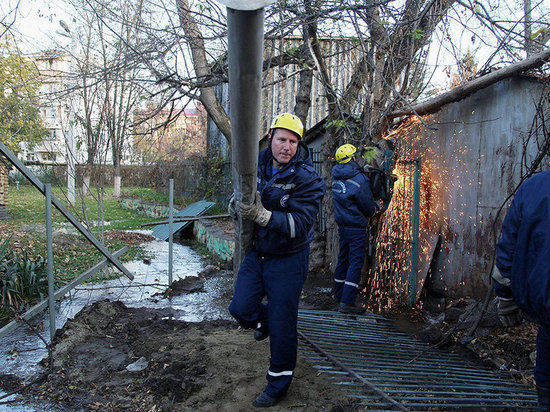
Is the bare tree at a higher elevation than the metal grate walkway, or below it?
higher

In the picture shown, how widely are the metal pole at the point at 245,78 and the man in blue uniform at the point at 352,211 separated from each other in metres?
3.18

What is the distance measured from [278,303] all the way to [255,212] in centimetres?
70

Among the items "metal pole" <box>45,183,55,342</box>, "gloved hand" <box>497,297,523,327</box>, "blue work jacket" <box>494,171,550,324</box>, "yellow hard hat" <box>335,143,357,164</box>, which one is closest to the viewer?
"blue work jacket" <box>494,171,550,324</box>

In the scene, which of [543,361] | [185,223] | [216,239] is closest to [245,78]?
[543,361]

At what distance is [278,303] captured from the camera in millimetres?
3104

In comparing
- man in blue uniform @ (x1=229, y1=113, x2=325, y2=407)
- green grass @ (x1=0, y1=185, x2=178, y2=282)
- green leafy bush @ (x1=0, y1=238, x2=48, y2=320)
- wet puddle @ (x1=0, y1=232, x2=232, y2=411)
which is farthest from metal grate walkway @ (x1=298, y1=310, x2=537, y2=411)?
green grass @ (x1=0, y1=185, x2=178, y2=282)

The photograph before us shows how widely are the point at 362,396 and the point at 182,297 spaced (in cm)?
410

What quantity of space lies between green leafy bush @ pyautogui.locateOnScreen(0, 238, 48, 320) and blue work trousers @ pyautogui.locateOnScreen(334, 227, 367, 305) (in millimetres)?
3725

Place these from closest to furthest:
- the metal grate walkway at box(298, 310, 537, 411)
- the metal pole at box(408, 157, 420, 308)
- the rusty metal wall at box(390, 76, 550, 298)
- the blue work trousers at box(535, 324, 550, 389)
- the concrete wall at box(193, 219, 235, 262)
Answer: the blue work trousers at box(535, 324, 550, 389)
the metal grate walkway at box(298, 310, 537, 411)
the rusty metal wall at box(390, 76, 550, 298)
the metal pole at box(408, 157, 420, 308)
the concrete wall at box(193, 219, 235, 262)

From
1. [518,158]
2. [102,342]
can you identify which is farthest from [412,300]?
[102,342]

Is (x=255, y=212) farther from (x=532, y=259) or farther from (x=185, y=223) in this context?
(x=185, y=223)

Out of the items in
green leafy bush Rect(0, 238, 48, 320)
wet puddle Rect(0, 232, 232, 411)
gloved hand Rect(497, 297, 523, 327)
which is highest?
gloved hand Rect(497, 297, 523, 327)

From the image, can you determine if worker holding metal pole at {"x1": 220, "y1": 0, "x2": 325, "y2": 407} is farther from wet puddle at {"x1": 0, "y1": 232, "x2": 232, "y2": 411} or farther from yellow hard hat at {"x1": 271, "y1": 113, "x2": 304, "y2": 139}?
wet puddle at {"x1": 0, "y1": 232, "x2": 232, "y2": 411}

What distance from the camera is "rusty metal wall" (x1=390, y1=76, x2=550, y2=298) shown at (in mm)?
4738
